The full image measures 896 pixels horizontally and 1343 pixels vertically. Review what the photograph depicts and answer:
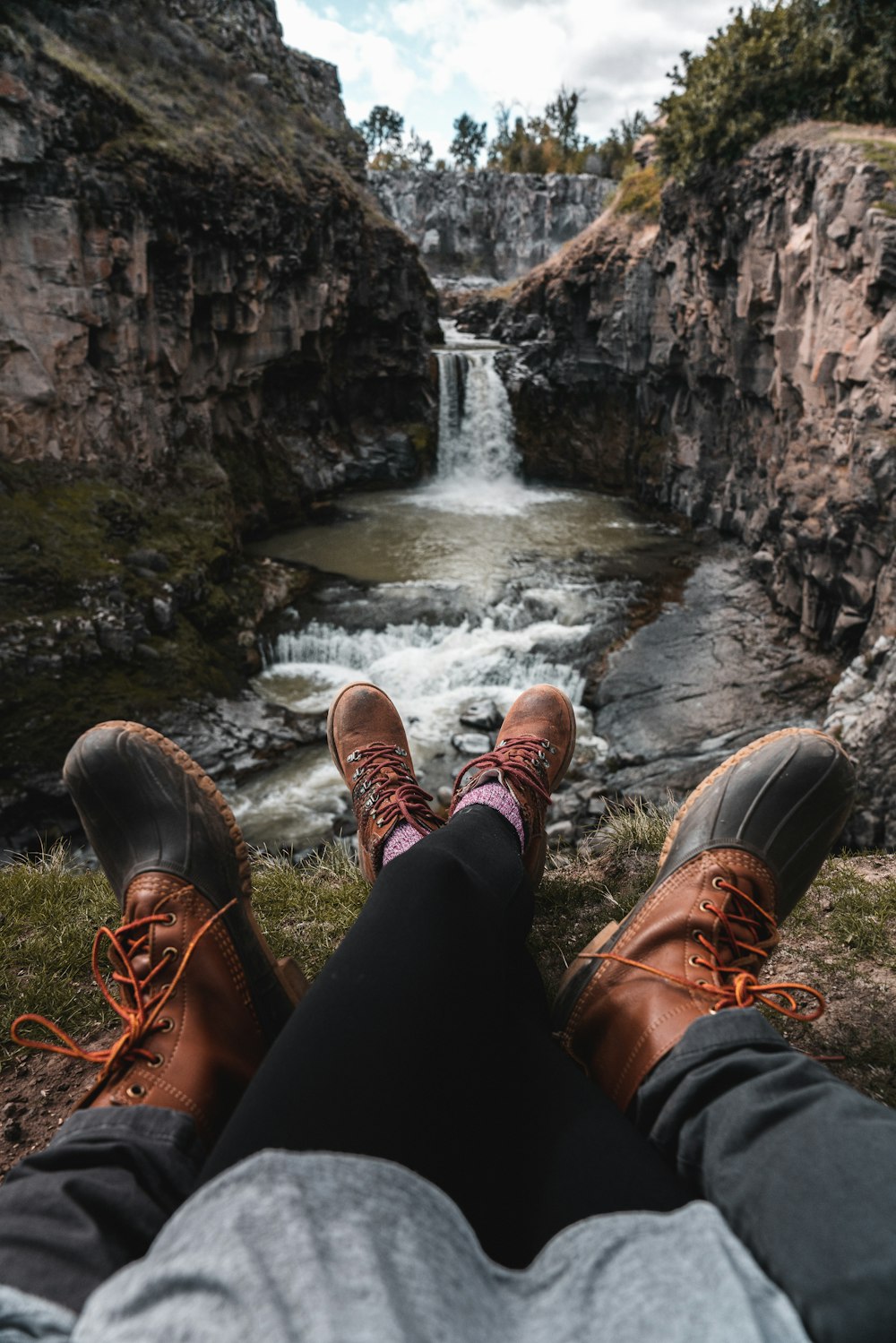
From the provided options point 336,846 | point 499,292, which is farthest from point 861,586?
point 499,292

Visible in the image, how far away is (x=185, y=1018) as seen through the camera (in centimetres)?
165

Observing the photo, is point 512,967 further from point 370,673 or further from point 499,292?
point 499,292

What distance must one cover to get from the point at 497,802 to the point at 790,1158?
1343mm

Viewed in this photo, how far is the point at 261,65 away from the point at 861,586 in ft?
49.7

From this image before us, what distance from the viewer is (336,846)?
3422mm

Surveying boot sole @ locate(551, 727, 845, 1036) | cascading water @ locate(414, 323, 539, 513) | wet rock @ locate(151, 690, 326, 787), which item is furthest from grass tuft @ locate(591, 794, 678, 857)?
cascading water @ locate(414, 323, 539, 513)

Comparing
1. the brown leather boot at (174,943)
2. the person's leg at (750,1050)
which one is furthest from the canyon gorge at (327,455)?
the brown leather boot at (174,943)

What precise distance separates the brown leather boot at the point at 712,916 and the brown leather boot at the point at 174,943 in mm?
787

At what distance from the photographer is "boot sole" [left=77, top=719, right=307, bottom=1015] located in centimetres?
192

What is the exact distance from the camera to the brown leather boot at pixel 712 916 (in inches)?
62.5

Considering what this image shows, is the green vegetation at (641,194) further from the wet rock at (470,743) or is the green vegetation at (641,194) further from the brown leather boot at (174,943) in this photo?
Result: the brown leather boot at (174,943)

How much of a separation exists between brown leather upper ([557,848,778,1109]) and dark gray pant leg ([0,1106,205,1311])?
0.86 m

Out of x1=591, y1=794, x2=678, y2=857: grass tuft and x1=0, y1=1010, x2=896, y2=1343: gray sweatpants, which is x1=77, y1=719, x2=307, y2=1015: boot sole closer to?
x1=0, y1=1010, x2=896, y2=1343: gray sweatpants

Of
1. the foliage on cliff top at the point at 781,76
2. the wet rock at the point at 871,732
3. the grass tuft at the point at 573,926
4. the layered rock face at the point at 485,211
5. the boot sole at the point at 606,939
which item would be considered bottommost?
the wet rock at the point at 871,732
